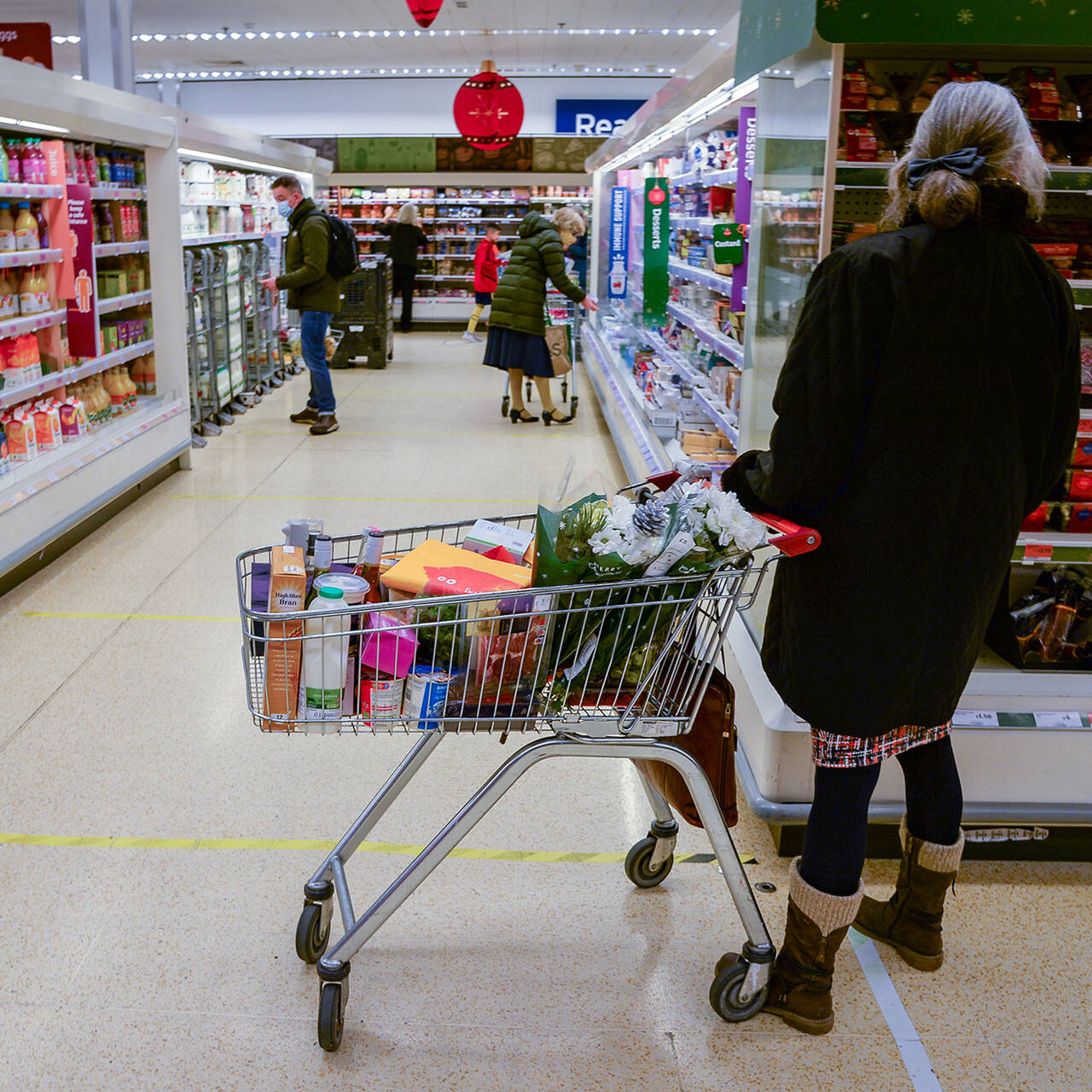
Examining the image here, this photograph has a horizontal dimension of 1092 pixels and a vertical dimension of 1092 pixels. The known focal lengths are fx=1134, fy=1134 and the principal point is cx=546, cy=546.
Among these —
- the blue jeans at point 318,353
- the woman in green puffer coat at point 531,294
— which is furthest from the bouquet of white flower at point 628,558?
the blue jeans at point 318,353

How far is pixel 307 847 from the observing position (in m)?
2.85

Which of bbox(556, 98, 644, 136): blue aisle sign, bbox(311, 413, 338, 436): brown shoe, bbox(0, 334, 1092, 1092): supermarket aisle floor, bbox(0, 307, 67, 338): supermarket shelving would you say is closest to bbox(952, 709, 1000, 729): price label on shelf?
bbox(0, 334, 1092, 1092): supermarket aisle floor

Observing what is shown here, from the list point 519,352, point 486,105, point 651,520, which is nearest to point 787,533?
point 651,520

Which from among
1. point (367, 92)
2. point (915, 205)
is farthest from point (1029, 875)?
point (367, 92)

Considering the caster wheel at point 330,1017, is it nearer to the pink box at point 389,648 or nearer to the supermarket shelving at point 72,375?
the pink box at point 389,648

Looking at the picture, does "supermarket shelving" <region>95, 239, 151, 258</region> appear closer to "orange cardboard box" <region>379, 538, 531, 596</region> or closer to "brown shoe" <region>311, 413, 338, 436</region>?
"brown shoe" <region>311, 413, 338, 436</region>

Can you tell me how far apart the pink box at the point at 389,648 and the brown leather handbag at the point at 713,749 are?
0.55 meters

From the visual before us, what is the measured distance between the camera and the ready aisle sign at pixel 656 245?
658 centimetres

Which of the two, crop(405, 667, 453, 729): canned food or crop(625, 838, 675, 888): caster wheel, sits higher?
crop(405, 667, 453, 729): canned food

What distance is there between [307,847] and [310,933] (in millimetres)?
485

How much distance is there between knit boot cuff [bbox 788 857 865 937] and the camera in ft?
7.07

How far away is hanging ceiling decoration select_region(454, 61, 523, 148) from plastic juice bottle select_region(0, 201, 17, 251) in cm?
446

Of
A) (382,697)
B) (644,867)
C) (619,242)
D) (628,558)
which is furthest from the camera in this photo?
(619,242)

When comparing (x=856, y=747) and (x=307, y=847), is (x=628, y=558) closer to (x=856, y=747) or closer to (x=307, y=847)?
(x=856, y=747)
